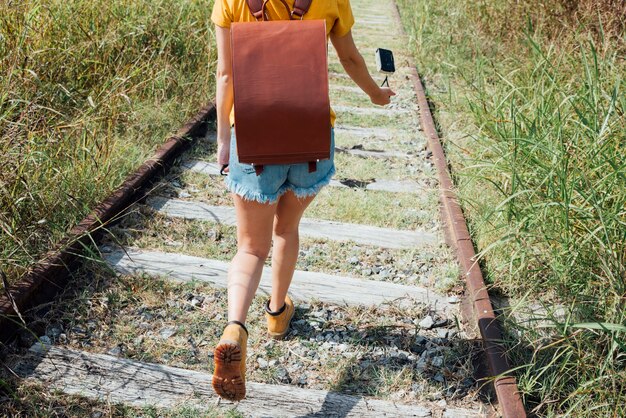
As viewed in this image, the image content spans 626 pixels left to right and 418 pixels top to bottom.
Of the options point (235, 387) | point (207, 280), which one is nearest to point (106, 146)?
point (207, 280)

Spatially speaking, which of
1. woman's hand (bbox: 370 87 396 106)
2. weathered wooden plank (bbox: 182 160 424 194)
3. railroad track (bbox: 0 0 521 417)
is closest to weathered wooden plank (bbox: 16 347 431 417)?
railroad track (bbox: 0 0 521 417)

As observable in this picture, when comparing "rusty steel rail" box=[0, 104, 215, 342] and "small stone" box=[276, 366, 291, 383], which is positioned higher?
"rusty steel rail" box=[0, 104, 215, 342]

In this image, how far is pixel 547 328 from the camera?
343cm

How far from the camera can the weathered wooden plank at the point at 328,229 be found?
4.55 meters

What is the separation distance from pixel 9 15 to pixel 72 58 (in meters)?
0.52

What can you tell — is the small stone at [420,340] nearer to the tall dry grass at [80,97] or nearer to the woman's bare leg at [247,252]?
the woman's bare leg at [247,252]

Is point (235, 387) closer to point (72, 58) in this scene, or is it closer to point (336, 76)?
point (72, 58)

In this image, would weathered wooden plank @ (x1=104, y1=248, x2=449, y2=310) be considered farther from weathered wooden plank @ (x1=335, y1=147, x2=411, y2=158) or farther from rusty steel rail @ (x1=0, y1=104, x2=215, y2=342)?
weathered wooden plank @ (x1=335, y1=147, x2=411, y2=158)

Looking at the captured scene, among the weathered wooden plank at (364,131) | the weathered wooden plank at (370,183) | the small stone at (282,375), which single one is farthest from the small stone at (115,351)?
the weathered wooden plank at (364,131)

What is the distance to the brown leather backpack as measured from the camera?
2.51 m

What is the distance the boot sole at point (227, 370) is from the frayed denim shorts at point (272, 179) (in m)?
0.59

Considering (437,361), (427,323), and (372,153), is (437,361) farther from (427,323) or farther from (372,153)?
(372,153)

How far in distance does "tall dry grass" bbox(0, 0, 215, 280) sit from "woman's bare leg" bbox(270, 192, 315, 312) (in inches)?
47.4

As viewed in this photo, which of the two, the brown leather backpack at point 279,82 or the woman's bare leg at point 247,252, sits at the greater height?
the brown leather backpack at point 279,82
